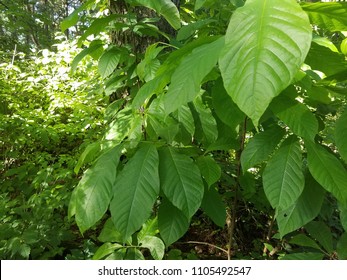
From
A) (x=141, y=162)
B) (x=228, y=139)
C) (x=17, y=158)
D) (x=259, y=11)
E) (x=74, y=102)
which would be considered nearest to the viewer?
(x=259, y=11)

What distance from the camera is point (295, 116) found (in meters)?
0.77

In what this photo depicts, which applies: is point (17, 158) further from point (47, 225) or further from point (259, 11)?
point (259, 11)

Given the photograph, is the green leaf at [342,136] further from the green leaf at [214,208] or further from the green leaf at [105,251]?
the green leaf at [105,251]

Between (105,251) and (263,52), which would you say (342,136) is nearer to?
(263,52)

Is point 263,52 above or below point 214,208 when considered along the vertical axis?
above

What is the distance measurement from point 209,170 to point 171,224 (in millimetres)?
217

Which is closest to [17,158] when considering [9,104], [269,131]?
[9,104]

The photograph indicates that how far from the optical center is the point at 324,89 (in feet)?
2.73

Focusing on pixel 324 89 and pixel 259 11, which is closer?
pixel 259 11

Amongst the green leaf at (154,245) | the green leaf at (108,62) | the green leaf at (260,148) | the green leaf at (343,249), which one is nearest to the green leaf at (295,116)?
the green leaf at (260,148)

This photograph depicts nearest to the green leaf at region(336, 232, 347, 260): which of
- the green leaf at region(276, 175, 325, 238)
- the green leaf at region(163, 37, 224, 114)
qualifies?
the green leaf at region(276, 175, 325, 238)

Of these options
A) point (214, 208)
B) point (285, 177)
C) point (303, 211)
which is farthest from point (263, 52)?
point (214, 208)
